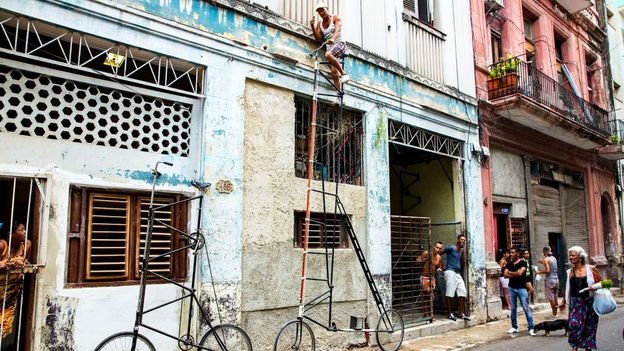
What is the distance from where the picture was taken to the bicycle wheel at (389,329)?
7.15 m

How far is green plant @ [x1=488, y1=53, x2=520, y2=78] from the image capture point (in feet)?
37.6

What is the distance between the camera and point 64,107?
536 centimetres

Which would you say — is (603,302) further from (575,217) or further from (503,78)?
(575,217)

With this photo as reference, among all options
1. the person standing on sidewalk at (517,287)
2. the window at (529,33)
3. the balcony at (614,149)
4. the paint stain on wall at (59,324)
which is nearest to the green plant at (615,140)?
the balcony at (614,149)

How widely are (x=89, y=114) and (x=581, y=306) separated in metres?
7.06

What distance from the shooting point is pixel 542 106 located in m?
11.7

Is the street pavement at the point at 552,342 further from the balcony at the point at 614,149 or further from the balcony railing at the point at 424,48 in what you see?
the balcony at the point at 614,149

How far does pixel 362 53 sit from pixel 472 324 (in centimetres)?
607

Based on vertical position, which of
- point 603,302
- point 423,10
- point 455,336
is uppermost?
point 423,10

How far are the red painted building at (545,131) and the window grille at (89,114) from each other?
7.73 m

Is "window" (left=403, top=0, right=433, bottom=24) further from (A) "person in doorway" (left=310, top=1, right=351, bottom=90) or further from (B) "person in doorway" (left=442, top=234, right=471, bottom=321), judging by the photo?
(B) "person in doorway" (left=442, top=234, right=471, bottom=321)

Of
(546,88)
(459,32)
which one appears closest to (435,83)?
(459,32)

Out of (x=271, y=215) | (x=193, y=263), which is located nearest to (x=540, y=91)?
(x=271, y=215)

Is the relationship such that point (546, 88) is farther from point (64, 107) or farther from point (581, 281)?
point (64, 107)
